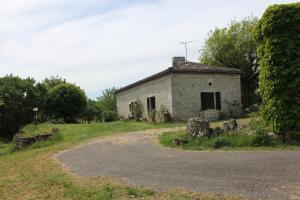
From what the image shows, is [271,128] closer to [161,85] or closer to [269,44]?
[269,44]

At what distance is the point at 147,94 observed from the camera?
31219 mm

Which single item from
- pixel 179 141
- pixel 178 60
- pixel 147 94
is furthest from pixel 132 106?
pixel 179 141

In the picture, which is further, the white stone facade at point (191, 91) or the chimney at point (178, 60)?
the chimney at point (178, 60)

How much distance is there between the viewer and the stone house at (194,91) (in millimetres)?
27266

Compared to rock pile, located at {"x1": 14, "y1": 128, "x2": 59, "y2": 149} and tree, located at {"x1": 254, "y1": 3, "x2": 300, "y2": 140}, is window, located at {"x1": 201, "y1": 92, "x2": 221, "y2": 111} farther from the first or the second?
tree, located at {"x1": 254, "y1": 3, "x2": 300, "y2": 140}

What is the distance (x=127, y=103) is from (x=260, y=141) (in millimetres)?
23113

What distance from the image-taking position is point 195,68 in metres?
28.1

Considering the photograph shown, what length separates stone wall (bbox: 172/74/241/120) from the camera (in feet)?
89.4

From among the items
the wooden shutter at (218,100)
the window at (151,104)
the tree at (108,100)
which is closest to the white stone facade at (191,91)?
the wooden shutter at (218,100)

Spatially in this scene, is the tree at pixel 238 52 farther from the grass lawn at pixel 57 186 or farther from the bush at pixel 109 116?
the grass lawn at pixel 57 186

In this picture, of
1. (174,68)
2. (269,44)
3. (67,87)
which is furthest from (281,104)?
(67,87)

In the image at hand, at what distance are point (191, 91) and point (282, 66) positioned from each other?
13.5 meters

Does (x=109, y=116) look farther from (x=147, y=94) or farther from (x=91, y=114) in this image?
(x=147, y=94)

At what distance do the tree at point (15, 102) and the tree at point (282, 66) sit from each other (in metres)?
28.3
